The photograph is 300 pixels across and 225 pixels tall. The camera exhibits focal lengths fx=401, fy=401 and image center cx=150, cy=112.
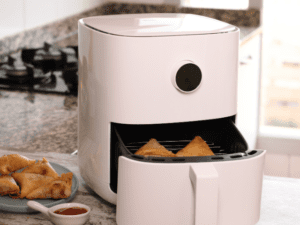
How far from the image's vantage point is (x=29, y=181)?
0.77 m

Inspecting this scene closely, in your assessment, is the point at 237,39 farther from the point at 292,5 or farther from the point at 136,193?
the point at 292,5

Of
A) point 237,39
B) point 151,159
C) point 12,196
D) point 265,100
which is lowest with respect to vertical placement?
point 265,100

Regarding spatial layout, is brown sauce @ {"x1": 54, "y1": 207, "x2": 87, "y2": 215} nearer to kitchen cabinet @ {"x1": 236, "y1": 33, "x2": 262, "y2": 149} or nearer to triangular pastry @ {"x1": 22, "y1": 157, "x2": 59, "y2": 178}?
triangular pastry @ {"x1": 22, "y1": 157, "x2": 59, "y2": 178}

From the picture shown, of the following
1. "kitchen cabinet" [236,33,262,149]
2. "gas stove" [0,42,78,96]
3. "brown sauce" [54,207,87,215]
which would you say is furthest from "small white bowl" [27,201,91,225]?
"kitchen cabinet" [236,33,262,149]

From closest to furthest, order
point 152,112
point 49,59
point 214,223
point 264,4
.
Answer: point 214,223
point 152,112
point 49,59
point 264,4

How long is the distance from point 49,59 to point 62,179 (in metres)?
1.19

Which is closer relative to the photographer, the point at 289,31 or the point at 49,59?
the point at 49,59

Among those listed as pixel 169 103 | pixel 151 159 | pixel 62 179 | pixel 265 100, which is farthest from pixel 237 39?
pixel 265 100

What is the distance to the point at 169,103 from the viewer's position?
0.72 meters

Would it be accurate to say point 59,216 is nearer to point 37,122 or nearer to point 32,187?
point 32,187

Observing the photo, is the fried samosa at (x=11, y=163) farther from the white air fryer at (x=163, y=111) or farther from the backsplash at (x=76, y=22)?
the backsplash at (x=76, y=22)

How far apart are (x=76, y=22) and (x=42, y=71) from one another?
24.7 inches

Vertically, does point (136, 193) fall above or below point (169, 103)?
below

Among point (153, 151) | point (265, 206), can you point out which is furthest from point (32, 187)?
point (265, 206)
